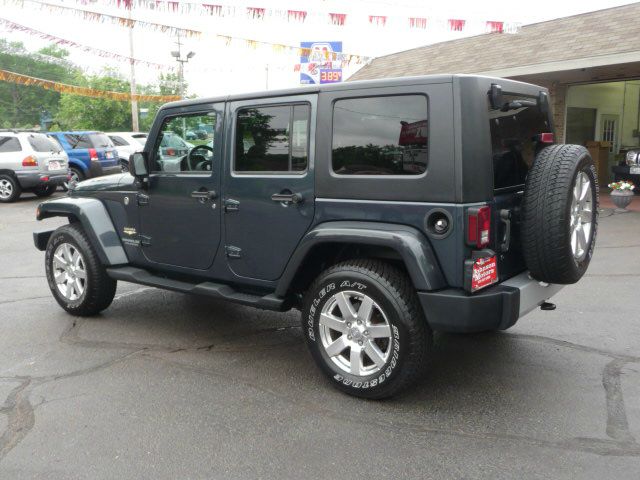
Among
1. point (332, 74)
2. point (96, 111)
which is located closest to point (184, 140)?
point (332, 74)

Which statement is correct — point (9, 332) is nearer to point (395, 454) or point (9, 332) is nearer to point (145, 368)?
point (145, 368)

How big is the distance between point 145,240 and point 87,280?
70cm

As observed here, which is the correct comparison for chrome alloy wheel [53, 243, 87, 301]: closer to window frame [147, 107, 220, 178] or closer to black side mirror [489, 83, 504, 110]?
window frame [147, 107, 220, 178]

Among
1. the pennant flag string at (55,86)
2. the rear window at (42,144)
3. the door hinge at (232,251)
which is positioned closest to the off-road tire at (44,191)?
the rear window at (42,144)

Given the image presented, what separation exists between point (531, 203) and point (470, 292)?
0.64m

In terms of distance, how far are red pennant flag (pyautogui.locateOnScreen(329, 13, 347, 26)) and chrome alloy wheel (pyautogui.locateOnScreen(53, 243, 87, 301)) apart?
687 cm

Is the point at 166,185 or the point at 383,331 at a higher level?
the point at 166,185

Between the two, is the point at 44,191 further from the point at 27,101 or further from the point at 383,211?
the point at 27,101

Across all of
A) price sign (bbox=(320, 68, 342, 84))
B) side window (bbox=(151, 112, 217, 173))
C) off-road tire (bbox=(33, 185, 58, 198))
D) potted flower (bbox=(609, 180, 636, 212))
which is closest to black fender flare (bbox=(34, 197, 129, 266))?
side window (bbox=(151, 112, 217, 173))

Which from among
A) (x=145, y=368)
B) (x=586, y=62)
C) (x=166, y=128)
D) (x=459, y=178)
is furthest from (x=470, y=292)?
(x=586, y=62)

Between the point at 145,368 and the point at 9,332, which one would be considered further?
the point at 9,332

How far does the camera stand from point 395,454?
3006 mm

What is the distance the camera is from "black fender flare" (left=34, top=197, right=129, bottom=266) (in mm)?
5027

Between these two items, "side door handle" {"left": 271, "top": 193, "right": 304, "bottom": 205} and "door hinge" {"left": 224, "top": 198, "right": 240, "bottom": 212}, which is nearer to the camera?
"side door handle" {"left": 271, "top": 193, "right": 304, "bottom": 205}
